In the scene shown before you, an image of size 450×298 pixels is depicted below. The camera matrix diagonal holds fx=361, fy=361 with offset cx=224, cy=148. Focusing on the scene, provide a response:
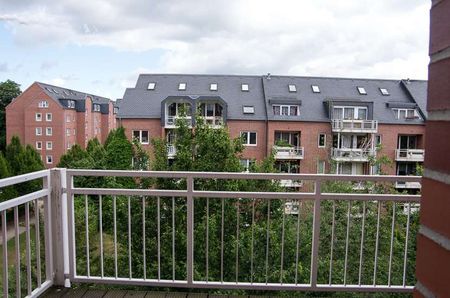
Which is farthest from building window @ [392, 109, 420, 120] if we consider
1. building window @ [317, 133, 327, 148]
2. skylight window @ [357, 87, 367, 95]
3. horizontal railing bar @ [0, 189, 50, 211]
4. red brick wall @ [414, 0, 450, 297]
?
red brick wall @ [414, 0, 450, 297]

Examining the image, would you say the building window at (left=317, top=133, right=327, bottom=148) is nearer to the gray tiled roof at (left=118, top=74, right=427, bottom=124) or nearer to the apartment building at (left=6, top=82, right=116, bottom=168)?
the gray tiled roof at (left=118, top=74, right=427, bottom=124)

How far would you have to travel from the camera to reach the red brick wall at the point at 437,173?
535 mm

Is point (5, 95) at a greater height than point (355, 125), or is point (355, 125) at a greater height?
point (5, 95)

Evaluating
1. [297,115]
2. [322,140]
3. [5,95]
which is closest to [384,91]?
[322,140]

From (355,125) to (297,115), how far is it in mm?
3463

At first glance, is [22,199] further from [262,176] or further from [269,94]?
[269,94]

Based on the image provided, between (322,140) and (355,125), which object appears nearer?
(355,125)

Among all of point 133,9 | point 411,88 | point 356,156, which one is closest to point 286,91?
point 356,156

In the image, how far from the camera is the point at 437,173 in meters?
0.56

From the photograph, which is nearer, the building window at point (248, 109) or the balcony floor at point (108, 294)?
the balcony floor at point (108, 294)

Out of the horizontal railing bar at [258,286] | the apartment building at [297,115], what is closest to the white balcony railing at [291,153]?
the apartment building at [297,115]

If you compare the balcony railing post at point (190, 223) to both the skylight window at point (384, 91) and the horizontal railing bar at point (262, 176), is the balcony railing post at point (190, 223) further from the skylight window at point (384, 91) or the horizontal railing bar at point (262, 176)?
the skylight window at point (384, 91)

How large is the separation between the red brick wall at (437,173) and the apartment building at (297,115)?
19.8m

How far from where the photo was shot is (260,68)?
23.5 m
